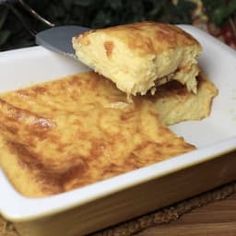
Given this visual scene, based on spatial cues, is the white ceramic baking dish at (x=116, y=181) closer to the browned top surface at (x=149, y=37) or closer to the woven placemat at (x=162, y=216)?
the woven placemat at (x=162, y=216)

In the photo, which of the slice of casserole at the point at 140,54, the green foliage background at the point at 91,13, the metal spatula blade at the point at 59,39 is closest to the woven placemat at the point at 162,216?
the slice of casserole at the point at 140,54

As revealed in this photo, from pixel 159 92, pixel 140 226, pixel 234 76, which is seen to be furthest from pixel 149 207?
pixel 234 76

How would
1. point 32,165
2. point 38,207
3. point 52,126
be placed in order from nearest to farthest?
point 38,207 → point 32,165 → point 52,126

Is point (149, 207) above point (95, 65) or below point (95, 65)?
below

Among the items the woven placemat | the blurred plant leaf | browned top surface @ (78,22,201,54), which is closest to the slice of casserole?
browned top surface @ (78,22,201,54)

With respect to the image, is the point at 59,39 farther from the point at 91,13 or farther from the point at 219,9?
the point at 219,9

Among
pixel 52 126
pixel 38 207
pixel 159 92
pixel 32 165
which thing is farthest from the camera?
pixel 159 92

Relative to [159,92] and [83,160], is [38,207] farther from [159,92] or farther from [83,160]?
[159,92]
